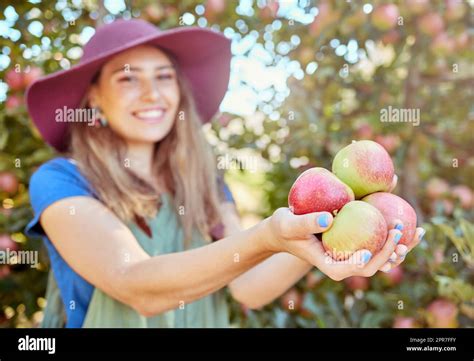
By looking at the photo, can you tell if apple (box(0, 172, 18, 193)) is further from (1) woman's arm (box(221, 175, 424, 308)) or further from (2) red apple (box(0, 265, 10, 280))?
(1) woman's arm (box(221, 175, 424, 308))

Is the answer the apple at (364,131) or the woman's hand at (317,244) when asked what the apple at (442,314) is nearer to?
the apple at (364,131)

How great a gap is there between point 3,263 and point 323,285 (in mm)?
935

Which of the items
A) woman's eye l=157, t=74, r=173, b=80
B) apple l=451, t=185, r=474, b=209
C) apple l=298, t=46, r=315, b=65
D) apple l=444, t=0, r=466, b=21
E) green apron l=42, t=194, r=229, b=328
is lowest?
green apron l=42, t=194, r=229, b=328

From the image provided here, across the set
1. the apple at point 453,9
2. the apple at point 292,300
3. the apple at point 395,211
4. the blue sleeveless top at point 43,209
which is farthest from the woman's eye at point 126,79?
the apple at point 453,9

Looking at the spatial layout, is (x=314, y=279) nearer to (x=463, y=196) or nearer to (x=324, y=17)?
(x=463, y=196)

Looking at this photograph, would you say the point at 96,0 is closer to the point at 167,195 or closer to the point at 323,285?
the point at 167,195

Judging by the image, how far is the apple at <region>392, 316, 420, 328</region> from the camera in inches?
77.2

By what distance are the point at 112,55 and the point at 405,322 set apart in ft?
3.49

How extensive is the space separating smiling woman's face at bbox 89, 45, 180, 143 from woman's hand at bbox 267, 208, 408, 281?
0.63 meters

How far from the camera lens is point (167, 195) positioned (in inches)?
63.5

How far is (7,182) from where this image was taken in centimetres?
205

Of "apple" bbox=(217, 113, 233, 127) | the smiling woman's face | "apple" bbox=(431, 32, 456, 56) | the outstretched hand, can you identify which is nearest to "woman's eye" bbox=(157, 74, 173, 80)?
the smiling woman's face

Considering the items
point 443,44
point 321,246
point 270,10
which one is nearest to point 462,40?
point 443,44
